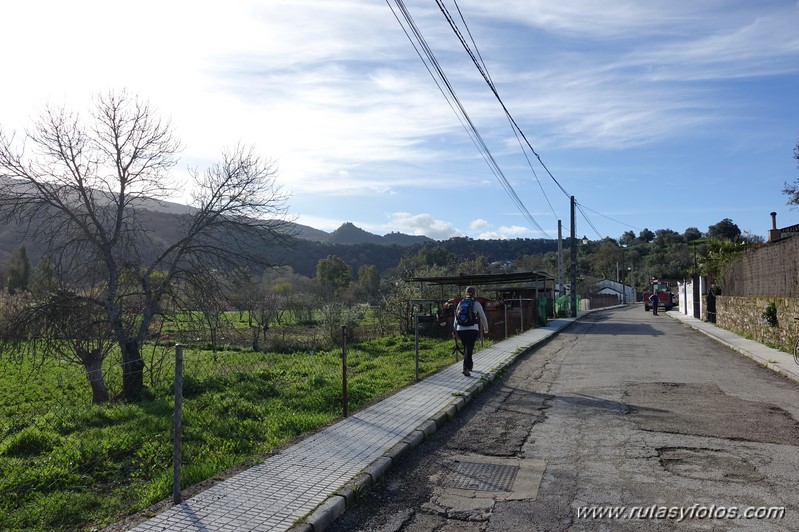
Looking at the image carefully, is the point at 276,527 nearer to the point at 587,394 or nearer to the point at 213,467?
the point at 213,467

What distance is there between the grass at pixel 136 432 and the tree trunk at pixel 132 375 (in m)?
0.32

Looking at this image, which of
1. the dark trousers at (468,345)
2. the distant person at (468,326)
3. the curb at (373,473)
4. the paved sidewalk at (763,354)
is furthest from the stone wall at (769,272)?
the curb at (373,473)

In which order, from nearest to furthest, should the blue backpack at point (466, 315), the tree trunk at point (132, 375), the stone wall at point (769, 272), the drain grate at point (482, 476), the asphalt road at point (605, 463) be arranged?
the asphalt road at point (605, 463) → the drain grate at point (482, 476) → the blue backpack at point (466, 315) → the tree trunk at point (132, 375) → the stone wall at point (769, 272)

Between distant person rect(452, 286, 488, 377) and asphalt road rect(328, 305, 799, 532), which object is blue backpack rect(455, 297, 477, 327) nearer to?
distant person rect(452, 286, 488, 377)

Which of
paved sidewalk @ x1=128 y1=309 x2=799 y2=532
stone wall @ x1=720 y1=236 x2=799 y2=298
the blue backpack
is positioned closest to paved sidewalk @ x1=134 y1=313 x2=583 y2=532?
paved sidewalk @ x1=128 y1=309 x2=799 y2=532

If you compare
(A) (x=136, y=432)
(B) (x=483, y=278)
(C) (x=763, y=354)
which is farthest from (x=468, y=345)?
(B) (x=483, y=278)

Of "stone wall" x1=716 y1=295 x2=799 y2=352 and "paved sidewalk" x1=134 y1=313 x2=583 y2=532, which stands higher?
"stone wall" x1=716 y1=295 x2=799 y2=352

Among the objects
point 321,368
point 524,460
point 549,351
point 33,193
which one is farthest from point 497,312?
point 524,460

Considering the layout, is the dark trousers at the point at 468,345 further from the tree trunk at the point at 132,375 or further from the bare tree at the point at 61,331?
the bare tree at the point at 61,331

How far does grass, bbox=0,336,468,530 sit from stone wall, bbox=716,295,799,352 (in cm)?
909

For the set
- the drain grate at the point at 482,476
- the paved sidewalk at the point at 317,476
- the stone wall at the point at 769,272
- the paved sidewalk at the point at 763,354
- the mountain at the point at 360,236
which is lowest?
the drain grate at the point at 482,476

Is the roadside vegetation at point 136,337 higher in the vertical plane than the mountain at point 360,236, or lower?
lower

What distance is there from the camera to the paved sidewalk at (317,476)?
4.52 meters

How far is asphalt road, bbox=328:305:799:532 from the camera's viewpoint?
4691 millimetres
